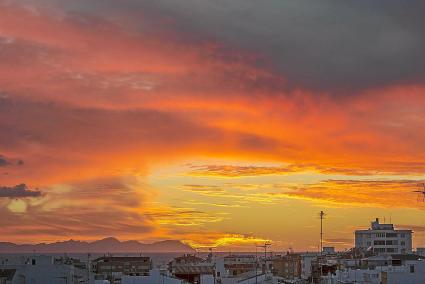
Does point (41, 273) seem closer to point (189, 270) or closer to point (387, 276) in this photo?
point (387, 276)

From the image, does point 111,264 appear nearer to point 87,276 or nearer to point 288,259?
point 288,259

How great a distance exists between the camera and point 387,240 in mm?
163625

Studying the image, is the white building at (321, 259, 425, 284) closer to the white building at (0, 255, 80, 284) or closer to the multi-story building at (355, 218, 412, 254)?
the white building at (0, 255, 80, 284)

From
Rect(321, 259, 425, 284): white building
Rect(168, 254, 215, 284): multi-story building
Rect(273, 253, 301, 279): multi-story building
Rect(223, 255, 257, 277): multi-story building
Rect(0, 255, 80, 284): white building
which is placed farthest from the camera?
Rect(273, 253, 301, 279): multi-story building

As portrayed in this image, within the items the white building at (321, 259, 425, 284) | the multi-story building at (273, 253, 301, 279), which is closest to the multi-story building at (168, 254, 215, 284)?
the multi-story building at (273, 253, 301, 279)

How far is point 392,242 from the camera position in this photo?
163125 mm

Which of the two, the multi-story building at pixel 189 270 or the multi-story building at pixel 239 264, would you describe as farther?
the multi-story building at pixel 239 264

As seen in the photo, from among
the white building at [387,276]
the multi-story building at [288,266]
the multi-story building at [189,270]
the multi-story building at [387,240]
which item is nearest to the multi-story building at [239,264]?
the multi-story building at [288,266]

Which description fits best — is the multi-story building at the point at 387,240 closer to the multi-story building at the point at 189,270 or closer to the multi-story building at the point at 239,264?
the multi-story building at the point at 239,264

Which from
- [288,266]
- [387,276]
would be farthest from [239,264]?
[387,276]

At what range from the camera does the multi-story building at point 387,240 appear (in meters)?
161

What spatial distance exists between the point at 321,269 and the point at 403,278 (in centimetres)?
4026

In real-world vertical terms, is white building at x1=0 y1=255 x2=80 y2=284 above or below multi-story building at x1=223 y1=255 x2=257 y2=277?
above

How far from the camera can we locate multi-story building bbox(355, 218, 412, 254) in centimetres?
16138
